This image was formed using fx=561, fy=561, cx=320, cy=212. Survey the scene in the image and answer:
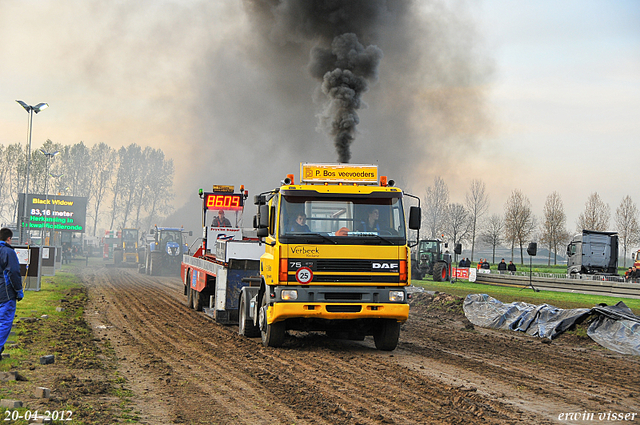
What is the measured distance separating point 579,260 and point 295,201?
3178 cm

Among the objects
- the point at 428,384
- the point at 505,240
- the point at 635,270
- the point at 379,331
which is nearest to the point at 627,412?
the point at 428,384

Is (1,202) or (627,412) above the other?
(1,202)

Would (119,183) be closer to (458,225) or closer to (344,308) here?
(458,225)

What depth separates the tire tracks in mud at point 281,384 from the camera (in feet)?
19.4

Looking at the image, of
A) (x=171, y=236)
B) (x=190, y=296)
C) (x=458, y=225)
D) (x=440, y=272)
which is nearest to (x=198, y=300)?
(x=190, y=296)

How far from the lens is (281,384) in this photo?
7.30 metres

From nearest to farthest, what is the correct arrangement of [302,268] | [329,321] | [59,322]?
[302,268], [329,321], [59,322]

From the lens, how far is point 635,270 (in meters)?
32.1

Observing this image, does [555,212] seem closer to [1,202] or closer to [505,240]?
[505,240]

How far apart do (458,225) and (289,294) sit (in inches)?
2130

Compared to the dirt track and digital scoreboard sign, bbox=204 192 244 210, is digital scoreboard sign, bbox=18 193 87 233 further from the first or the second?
the dirt track

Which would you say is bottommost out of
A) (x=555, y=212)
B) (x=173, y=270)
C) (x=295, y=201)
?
(x=173, y=270)

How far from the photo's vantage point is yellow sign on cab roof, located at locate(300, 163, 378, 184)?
1006 cm

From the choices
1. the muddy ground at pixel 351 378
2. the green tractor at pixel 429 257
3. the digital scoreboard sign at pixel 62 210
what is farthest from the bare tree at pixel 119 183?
the muddy ground at pixel 351 378
